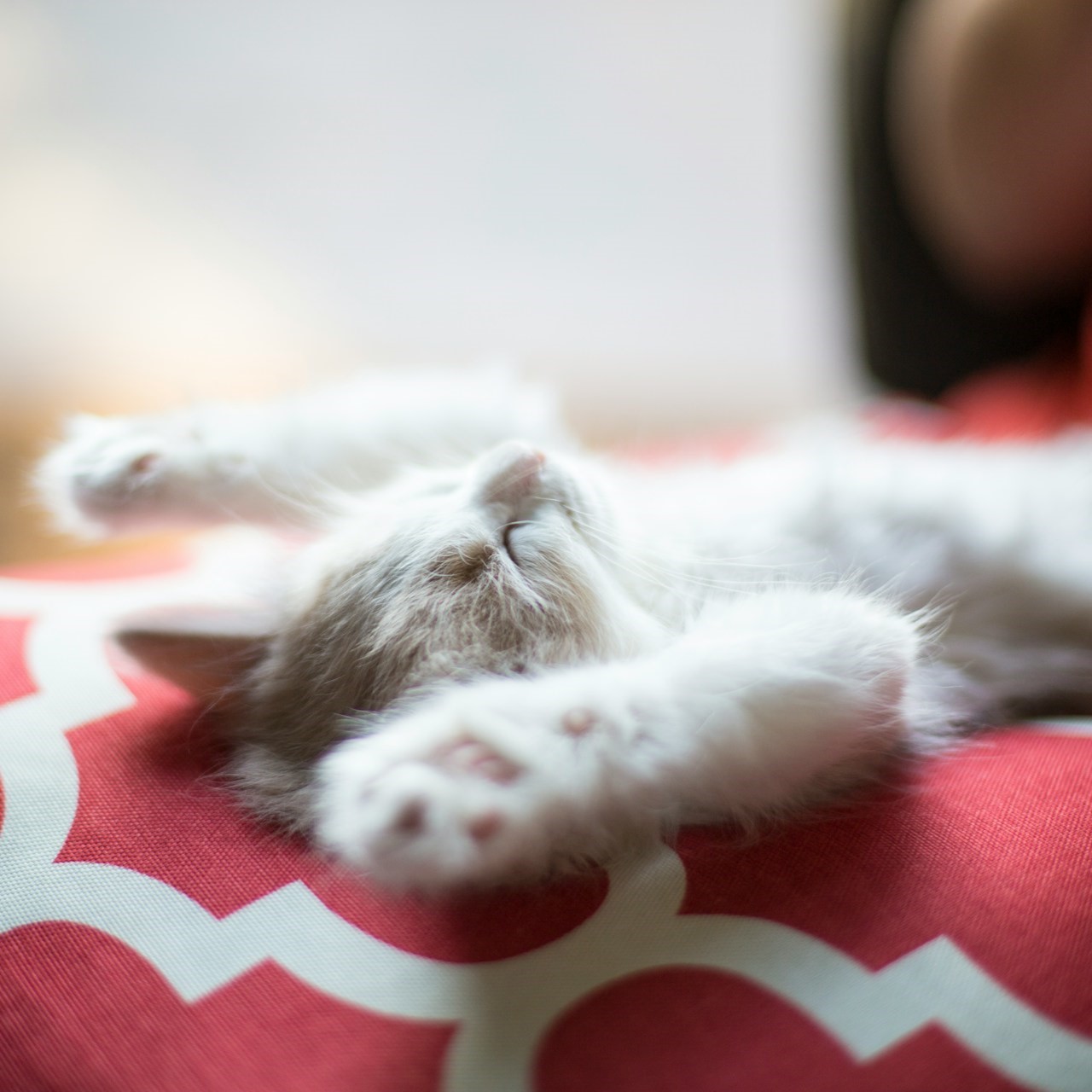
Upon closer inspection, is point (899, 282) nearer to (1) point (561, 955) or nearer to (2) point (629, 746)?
(2) point (629, 746)

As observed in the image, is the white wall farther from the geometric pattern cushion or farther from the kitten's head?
the geometric pattern cushion

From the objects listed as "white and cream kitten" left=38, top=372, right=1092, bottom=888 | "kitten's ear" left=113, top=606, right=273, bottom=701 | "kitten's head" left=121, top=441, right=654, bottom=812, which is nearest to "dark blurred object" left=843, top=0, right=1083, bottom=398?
"white and cream kitten" left=38, top=372, right=1092, bottom=888

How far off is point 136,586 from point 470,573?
0.53 meters

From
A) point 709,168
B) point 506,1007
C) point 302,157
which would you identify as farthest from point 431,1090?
point 709,168

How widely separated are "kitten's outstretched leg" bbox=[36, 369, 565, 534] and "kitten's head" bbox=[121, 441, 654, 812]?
17 centimetres

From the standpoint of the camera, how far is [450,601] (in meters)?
0.77

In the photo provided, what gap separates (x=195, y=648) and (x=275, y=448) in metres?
0.31

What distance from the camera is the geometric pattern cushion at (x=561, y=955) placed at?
0.52 metres

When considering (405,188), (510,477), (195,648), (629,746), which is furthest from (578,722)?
(405,188)

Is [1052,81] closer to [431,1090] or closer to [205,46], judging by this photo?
[431,1090]

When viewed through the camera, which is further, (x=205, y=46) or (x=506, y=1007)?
(x=205, y=46)

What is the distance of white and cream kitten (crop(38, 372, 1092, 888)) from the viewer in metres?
0.60

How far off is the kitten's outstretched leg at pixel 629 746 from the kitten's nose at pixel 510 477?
0.21 metres

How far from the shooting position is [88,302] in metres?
2.60
